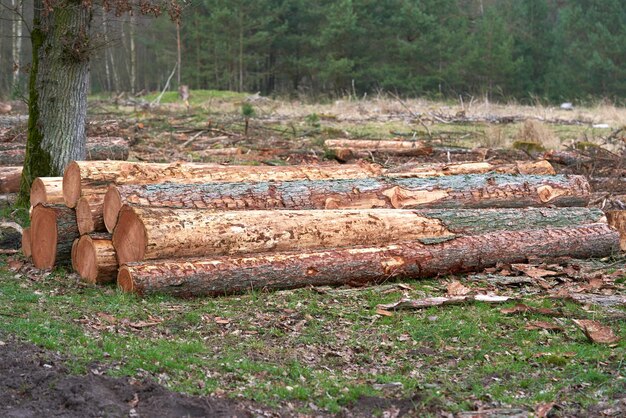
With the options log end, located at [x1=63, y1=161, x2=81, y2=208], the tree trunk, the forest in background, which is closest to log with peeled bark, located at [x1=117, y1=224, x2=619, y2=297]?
log end, located at [x1=63, y1=161, x2=81, y2=208]

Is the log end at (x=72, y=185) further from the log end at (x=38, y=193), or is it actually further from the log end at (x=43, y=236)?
the log end at (x=38, y=193)

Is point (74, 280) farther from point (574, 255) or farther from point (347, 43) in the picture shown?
point (347, 43)

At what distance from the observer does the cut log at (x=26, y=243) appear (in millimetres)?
8281

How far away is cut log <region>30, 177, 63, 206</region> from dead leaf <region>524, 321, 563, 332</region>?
469cm

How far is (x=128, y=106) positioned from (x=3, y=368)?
810 inches

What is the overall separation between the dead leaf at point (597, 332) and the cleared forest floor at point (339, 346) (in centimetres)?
7

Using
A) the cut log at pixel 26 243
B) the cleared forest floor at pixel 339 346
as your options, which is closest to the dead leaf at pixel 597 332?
the cleared forest floor at pixel 339 346

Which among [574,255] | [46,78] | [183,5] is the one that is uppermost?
[183,5]

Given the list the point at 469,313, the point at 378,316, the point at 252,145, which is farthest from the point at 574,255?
the point at 252,145

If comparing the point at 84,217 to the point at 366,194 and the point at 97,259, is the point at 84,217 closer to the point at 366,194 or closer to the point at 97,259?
the point at 97,259

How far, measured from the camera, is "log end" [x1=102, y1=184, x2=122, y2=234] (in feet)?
24.1

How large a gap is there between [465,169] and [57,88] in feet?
16.3

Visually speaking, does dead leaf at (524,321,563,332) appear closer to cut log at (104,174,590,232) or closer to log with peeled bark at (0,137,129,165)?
cut log at (104,174,590,232)

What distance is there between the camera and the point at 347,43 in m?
39.6
